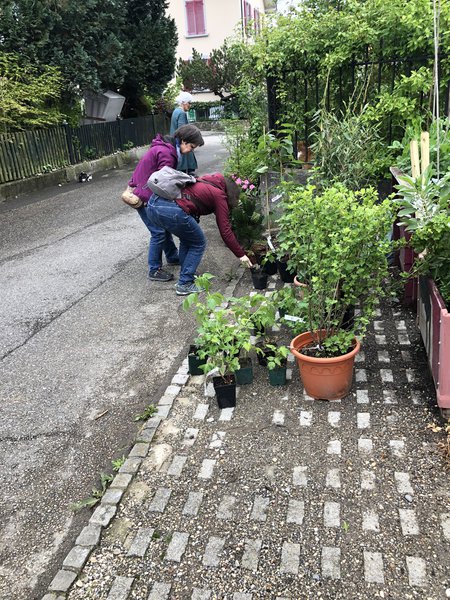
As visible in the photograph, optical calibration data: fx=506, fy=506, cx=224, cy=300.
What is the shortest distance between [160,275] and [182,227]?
105 centimetres

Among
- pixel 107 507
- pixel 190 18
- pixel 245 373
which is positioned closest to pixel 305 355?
pixel 245 373

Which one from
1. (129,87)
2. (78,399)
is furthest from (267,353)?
(129,87)

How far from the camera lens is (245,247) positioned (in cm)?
571

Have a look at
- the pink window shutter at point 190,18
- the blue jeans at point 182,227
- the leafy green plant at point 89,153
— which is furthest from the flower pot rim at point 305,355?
the pink window shutter at point 190,18

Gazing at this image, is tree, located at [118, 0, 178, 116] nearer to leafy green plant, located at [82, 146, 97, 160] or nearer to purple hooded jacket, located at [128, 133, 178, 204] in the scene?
leafy green plant, located at [82, 146, 97, 160]

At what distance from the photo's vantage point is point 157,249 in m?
5.66

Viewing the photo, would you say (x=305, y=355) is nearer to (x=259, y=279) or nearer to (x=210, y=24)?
(x=259, y=279)

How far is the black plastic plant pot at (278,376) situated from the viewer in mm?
3430

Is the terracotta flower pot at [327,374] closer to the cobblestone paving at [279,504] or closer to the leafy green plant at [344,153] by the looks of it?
the cobblestone paving at [279,504]

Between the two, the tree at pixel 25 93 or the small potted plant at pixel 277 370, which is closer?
the small potted plant at pixel 277 370

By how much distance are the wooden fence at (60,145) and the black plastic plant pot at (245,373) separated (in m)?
9.33

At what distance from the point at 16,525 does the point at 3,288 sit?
3857 millimetres

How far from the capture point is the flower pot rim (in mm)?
3096

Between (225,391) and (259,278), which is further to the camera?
(259,278)
